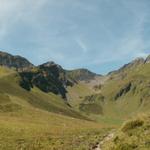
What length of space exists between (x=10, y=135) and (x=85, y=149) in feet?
59.9

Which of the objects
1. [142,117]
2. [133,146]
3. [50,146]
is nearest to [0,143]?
[50,146]

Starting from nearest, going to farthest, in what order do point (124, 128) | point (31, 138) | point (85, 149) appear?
point (124, 128), point (85, 149), point (31, 138)

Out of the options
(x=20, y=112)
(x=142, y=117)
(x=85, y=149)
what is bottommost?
(x=85, y=149)

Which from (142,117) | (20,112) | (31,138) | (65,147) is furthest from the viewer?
(20,112)

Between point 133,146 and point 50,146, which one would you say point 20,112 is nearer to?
point 50,146

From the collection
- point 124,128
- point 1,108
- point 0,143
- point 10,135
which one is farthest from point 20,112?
point 124,128

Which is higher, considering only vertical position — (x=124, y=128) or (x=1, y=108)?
(x=1, y=108)

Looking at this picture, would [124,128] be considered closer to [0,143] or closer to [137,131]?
[137,131]

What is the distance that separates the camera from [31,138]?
5147cm

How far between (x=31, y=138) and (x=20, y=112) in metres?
83.2

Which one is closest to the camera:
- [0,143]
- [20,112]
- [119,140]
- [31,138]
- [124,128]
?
[119,140]

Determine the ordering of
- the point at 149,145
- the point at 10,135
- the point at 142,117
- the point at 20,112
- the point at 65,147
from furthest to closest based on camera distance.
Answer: the point at 20,112
the point at 10,135
the point at 65,147
the point at 142,117
the point at 149,145

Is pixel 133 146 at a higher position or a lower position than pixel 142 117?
lower

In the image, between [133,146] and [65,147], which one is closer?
[133,146]
